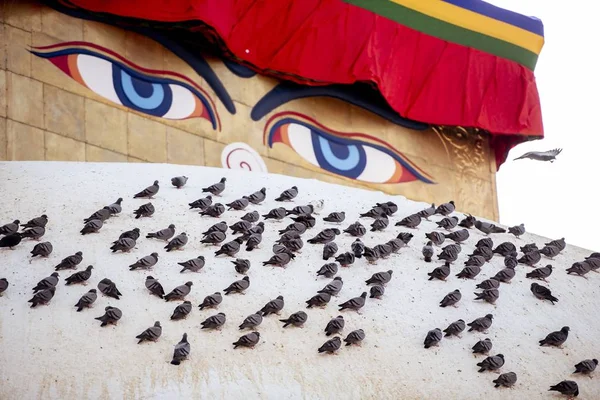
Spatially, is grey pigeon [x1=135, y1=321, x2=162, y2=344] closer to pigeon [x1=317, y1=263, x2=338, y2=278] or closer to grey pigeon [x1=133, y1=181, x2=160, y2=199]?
pigeon [x1=317, y1=263, x2=338, y2=278]

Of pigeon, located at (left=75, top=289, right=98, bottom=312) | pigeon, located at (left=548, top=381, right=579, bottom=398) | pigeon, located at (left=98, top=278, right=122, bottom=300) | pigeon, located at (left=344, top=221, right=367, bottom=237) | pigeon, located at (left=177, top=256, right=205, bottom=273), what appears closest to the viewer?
pigeon, located at (left=548, top=381, right=579, bottom=398)

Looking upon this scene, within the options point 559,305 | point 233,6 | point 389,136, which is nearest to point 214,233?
point 559,305

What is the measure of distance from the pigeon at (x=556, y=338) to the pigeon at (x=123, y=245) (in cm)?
449

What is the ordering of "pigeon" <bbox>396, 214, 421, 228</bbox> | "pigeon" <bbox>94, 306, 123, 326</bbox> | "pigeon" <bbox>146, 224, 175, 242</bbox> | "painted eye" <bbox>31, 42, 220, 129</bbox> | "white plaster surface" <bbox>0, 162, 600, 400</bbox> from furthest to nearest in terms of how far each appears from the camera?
"painted eye" <bbox>31, 42, 220, 129</bbox> < "pigeon" <bbox>396, 214, 421, 228</bbox> < "pigeon" <bbox>146, 224, 175, 242</bbox> < "pigeon" <bbox>94, 306, 123, 326</bbox> < "white plaster surface" <bbox>0, 162, 600, 400</bbox>

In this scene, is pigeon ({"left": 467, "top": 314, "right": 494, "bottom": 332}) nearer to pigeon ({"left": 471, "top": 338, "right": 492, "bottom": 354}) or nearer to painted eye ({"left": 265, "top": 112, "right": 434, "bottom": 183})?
pigeon ({"left": 471, "top": 338, "right": 492, "bottom": 354})

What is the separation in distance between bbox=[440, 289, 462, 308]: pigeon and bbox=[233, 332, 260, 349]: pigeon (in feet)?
7.87

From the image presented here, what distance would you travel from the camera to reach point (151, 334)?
11.8 meters

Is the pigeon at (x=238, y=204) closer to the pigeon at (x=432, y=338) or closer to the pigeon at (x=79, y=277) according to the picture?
the pigeon at (x=79, y=277)

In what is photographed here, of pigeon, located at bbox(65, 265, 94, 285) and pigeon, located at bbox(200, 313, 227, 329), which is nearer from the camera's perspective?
pigeon, located at bbox(200, 313, 227, 329)

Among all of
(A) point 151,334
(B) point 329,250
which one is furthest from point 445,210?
(A) point 151,334

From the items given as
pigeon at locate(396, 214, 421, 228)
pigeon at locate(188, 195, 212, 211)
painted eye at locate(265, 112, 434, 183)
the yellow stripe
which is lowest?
painted eye at locate(265, 112, 434, 183)

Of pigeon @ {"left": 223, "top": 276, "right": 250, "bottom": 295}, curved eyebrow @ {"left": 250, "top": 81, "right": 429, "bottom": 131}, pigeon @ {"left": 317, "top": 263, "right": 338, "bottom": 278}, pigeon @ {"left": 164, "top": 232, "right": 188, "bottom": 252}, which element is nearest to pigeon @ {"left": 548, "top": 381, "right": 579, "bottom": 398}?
pigeon @ {"left": 317, "top": 263, "right": 338, "bottom": 278}

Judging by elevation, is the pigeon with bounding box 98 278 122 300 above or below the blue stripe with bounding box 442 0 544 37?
below

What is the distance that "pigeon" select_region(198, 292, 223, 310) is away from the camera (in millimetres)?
12492
